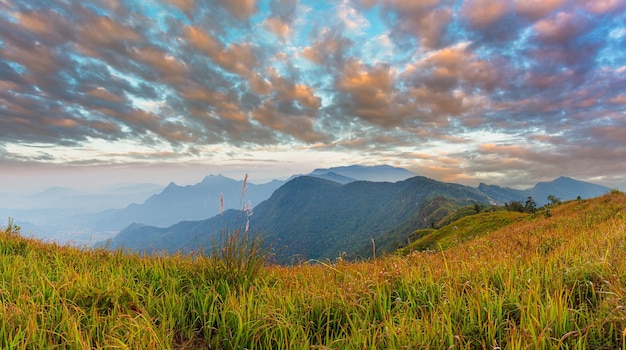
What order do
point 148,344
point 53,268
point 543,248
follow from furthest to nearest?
point 543,248 → point 53,268 → point 148,344

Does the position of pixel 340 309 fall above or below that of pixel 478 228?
above

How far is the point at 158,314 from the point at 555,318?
15.0ft

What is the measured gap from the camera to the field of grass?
2943mm

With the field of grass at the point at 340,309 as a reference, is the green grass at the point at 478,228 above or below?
below

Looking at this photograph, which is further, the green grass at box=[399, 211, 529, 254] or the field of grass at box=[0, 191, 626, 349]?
the green grass at box=[399, 211, 529, 254]

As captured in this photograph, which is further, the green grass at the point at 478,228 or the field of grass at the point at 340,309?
the green grass at the point at 478,228

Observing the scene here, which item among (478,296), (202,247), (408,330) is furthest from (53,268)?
(478,296)

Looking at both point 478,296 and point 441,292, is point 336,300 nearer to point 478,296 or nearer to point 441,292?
point 441,292

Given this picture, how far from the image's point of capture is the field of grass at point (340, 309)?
2943 millimetres

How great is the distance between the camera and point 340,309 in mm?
3717

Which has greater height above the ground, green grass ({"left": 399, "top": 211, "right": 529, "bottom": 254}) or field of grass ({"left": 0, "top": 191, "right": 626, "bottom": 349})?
field of grass ({"left": 0, "top": 191, "right": 626, "bottom": 349})

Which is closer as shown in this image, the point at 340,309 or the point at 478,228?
the point at 340,309

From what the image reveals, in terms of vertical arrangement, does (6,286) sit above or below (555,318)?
below

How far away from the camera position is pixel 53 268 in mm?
5902
